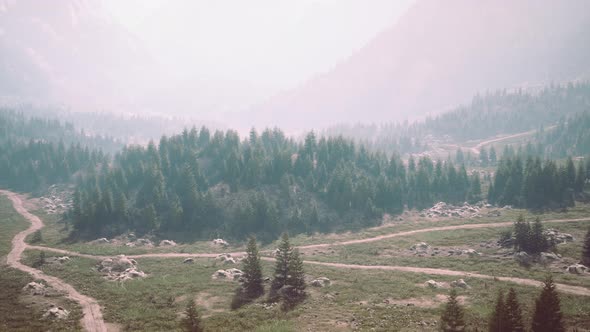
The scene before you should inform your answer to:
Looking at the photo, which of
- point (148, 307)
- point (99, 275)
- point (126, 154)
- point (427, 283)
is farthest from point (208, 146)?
point (427, 283)

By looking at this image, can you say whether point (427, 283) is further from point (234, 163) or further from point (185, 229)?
point (234, 163)

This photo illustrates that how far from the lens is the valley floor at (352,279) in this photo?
45.5 meters

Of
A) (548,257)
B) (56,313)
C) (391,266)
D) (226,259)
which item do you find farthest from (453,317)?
(226,259)

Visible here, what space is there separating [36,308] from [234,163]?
79.8 metres

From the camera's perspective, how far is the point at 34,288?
2200 inches

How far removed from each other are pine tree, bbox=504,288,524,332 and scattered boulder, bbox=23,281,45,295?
67.2 metres

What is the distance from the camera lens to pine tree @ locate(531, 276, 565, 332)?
3412cm

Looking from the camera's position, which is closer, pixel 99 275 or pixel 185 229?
pixel 99 275

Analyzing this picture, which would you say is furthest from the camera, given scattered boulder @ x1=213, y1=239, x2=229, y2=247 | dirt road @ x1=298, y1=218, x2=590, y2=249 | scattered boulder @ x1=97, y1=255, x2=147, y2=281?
scattered boulder @ x1=213, y1=239, x2=229, y2=247

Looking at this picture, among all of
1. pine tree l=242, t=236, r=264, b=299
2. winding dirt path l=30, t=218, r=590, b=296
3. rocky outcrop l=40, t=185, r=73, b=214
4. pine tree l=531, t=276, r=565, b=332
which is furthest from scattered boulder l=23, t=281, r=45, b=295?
rocky outcrop l=40, t=185, r=73, b=214

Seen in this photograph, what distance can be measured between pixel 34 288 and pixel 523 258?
8765 centimetres

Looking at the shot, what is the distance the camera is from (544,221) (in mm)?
85062

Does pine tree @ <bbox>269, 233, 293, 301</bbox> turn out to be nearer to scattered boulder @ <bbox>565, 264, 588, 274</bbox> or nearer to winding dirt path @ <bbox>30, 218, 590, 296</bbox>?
winding dirt path @ <bbox>30, 218, 590, 296</bbox>

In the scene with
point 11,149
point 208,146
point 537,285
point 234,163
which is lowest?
point 537,285
